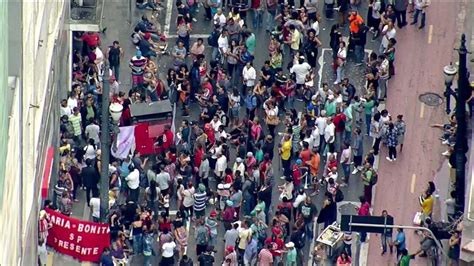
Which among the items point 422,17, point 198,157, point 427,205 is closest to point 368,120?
point 427,205

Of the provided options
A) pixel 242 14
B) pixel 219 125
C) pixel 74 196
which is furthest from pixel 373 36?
pixel 74 196

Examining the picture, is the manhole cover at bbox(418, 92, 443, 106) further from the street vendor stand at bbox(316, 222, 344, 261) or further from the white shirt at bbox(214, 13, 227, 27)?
the street vendor stand at bbox(316, 222, 344, 261)

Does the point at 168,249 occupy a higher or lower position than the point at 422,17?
lower

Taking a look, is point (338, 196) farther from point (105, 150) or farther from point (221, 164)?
point (105, 150)

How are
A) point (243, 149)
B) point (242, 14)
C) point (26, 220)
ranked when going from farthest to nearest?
point (242, 14)
point (243, 149)
point (26, 220)

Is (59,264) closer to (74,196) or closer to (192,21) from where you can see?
(74,196)

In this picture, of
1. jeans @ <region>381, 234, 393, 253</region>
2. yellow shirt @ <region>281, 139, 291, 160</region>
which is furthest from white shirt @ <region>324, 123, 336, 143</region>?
jeans @ <region>381, 234, 393, 253</region>
